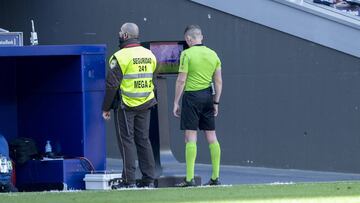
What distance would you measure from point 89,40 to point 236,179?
3.82m

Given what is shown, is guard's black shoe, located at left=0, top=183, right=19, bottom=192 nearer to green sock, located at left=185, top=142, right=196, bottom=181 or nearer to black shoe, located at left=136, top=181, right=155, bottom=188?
black shoe, located at left=136, top=181, right=155, bottom=188

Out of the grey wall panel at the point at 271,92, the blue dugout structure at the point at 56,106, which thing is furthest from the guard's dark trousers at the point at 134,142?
the grey wall panel at the point at 271,92

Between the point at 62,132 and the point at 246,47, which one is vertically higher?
the point at 246,47

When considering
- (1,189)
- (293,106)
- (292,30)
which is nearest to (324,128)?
(293,106)

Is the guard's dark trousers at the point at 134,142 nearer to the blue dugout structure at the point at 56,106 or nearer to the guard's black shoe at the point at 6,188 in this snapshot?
the blue dugout structure at the point at 56,106

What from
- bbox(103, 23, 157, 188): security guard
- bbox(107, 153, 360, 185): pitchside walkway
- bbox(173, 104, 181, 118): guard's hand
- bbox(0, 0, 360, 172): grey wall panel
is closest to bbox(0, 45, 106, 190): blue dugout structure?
bbox(103, 23, 157, 188): security guard

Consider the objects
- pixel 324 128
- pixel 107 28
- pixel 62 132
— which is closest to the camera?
pixel 62 132

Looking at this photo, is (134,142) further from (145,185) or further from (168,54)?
(168,54)

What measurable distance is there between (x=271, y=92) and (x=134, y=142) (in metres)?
4.11

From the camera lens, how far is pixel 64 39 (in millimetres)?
16531

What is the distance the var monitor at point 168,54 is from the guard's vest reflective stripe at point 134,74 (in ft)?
2.21

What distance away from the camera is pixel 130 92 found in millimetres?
11344

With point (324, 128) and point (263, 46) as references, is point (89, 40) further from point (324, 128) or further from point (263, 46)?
point (324, 128)

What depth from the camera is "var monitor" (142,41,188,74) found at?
39.7ft
